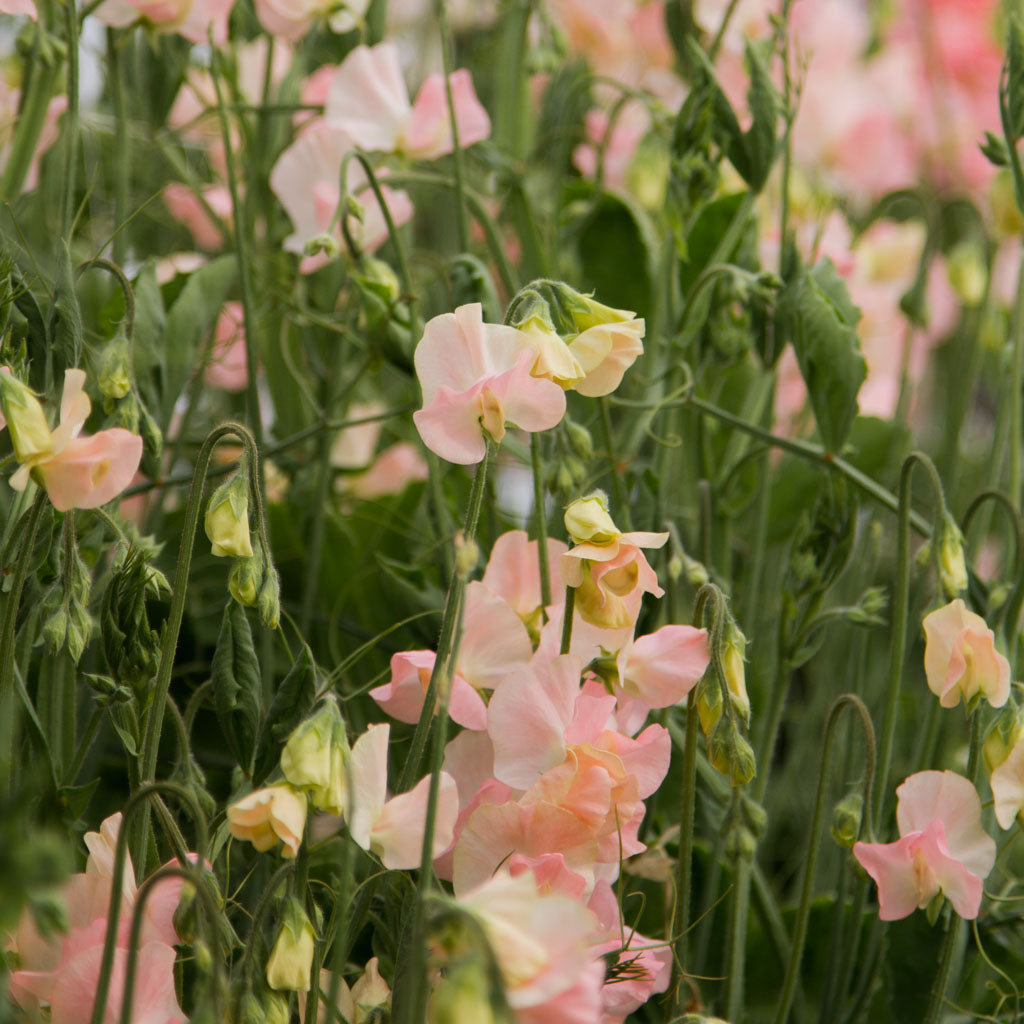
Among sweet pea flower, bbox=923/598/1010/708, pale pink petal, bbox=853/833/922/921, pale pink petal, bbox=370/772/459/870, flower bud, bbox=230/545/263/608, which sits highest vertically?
flower bud, bbox=230/545/263/608

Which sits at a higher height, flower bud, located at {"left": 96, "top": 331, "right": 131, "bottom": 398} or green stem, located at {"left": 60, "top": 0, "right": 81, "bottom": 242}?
green stem, located at {"left": 60, "top": 0, "right": 81, "bottom": 242}

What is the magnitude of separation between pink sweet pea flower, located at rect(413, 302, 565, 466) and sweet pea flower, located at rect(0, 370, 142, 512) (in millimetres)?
96

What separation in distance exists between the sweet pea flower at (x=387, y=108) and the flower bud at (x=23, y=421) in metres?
0.33

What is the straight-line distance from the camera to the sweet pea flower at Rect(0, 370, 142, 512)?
0.38m

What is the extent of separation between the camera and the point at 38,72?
68 cm

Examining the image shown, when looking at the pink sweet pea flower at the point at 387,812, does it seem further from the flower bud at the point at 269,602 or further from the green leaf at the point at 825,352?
the green leaf at the point at 825,352

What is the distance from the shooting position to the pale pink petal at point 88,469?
0.39 m

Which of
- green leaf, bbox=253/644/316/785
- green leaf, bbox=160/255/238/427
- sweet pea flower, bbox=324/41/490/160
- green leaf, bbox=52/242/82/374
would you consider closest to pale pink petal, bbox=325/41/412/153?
sweet pea flower, bbox=324/41/490/160

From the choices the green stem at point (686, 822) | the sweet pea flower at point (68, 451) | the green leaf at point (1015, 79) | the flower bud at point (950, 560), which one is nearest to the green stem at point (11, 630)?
the sweet pea flower at point (68, 451)

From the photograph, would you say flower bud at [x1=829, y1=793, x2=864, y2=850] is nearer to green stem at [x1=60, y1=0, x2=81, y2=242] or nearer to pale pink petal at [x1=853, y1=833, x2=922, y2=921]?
pale pink petal at [x1=853, y1=833, x2=922, y2=921]

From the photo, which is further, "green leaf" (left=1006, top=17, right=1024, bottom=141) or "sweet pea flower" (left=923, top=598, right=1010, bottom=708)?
"green leaf" (left=1006, top=17, right=1024, bottom=141)

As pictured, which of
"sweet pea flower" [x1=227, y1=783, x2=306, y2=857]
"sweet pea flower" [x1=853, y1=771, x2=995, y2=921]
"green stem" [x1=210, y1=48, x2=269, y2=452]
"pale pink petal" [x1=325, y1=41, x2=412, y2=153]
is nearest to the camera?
"sweet pea flower" [x1=227, y1=783, x2=306, y2=857]

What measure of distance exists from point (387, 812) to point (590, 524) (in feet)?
0.38

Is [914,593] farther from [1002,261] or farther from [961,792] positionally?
[1002,261]
